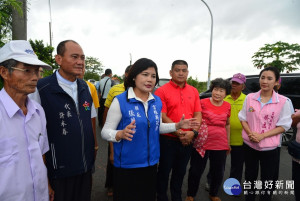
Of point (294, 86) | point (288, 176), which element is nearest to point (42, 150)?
point (288, 176)

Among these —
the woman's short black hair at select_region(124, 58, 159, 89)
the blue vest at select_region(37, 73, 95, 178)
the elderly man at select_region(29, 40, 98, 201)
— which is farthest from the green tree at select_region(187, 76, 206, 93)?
the blue vest at select_region(37, 73, 95, 178)

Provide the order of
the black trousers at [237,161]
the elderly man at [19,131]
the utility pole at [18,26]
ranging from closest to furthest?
1. the elderly man at [19,131]
2. the black trousers at [237,161]
3. the utility pole at [18,26]

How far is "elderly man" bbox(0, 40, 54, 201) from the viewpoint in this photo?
4.15ft

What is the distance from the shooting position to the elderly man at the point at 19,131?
1264mm

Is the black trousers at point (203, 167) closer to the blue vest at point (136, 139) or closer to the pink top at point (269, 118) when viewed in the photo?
the pink top at point (269, 118)

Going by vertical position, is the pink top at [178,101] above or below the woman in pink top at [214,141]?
above

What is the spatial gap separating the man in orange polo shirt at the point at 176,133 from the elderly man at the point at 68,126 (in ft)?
3.27

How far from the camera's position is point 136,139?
6.38ft

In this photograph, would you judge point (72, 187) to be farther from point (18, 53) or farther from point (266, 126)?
point (266, 126)

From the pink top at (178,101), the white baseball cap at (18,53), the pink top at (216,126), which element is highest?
the white baseball cap at (18,53)

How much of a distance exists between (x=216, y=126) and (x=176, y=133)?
725 millimetres

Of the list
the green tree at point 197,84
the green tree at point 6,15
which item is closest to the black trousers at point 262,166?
the green tree at point 6,15

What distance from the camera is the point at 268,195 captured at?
261 centimetres

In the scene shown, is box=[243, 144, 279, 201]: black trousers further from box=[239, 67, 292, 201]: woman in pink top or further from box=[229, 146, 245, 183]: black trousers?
box=[229, 146, 245, 183]: black trousers
